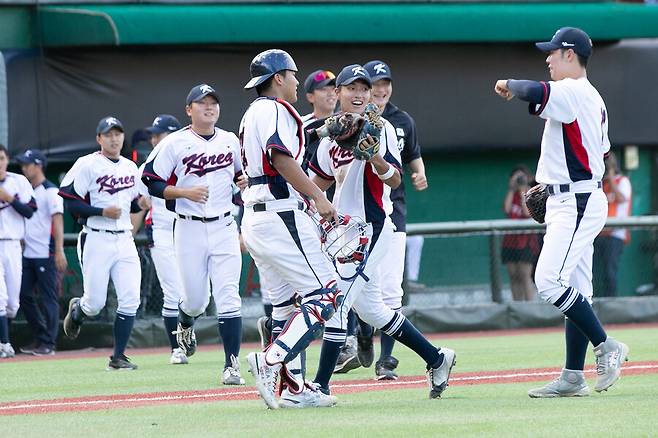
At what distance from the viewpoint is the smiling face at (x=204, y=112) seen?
10219 mm

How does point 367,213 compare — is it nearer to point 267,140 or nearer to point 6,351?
point 267,140

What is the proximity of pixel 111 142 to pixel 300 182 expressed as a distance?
5337 millimetres

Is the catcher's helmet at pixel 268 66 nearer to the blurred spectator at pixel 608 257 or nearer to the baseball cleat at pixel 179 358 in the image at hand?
the baseball cleat at pixel 179 358

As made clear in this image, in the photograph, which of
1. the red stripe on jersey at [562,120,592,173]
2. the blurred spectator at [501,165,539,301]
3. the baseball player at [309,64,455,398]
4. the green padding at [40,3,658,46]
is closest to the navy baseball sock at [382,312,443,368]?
the baseball player at [309,64,455,398]

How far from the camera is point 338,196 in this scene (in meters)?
8.04

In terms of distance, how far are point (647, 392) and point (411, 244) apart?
788 cm

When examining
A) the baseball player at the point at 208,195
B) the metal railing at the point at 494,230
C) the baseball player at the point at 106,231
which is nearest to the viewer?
the baseball player at the point at 208,195

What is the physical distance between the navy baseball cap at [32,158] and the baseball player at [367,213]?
718 cm

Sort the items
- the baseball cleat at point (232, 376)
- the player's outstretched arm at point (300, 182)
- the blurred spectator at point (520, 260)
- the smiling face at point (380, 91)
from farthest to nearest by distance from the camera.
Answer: the blurred spectator at point (520, 260) < the smiling face at point (380, 91) < the baseball cleat at point (232, 376) < the player's outstretched arm at point (300, 182)

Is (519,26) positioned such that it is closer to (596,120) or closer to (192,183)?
(192,183)

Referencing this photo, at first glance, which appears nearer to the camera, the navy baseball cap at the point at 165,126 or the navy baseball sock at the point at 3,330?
the navy baseball cap at the point at 165,126

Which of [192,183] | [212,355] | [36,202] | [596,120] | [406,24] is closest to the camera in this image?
[596,120]

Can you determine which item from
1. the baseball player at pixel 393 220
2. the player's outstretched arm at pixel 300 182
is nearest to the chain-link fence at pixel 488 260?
the baseball player at pixel 393 220

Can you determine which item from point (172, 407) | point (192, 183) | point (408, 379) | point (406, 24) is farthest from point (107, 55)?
point (172, 407)
